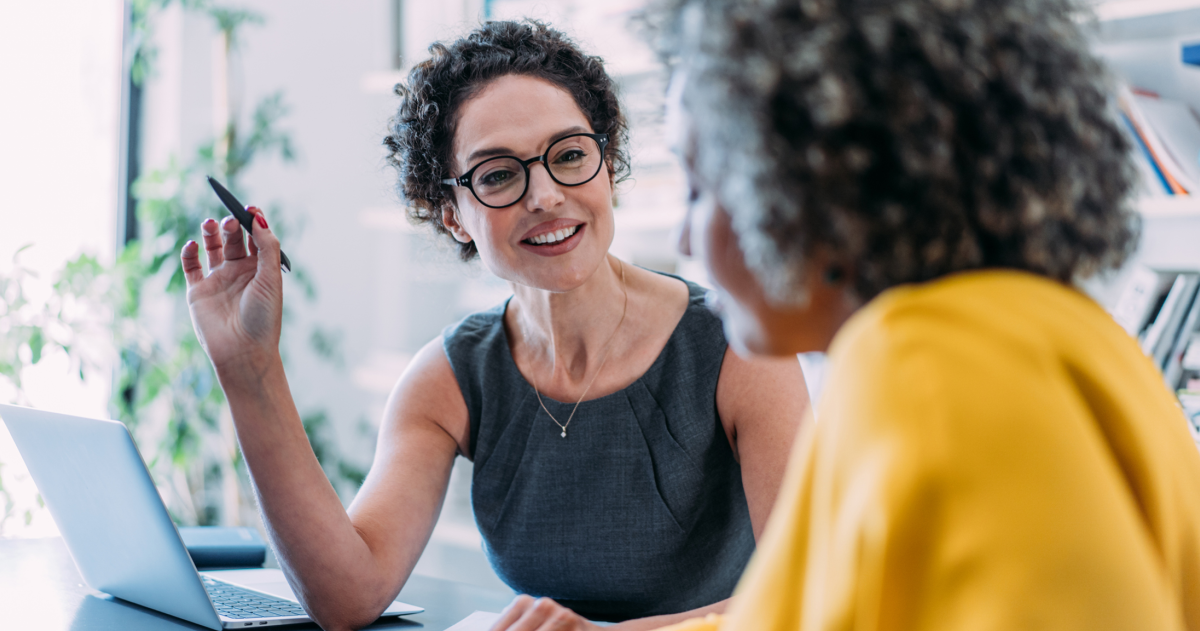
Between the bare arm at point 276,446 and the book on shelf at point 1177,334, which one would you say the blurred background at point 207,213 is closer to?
the bare arm at point 276,446

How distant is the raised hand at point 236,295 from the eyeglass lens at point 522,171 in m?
0.33

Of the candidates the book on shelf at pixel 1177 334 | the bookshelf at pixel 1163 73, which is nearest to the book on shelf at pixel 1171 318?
the book on shelf at pixel 1177 334

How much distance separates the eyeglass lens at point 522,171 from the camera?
127 cm

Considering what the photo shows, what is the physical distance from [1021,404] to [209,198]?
2480mm

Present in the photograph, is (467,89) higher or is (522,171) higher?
(467,89)

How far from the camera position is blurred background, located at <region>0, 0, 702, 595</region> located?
231 centimetres

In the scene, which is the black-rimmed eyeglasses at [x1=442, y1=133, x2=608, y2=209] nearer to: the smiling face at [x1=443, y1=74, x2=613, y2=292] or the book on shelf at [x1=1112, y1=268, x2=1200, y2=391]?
the smiling face at [x1=443, y1=74, x2=613, y2=292]

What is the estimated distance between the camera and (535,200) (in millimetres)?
1250

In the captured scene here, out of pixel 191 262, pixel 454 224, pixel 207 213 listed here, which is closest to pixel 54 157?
pixel 207 213

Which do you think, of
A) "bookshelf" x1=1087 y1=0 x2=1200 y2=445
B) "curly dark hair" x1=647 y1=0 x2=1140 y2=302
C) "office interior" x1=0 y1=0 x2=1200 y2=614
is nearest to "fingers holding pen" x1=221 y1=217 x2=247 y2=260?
"office interior" x1=0 y1=0 x2=1200 y2=614

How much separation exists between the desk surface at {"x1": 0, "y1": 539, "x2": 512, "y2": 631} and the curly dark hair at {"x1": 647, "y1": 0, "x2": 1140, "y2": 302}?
2.36ft

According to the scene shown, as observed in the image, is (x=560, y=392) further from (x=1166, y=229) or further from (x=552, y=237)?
(x=1166, y=229)

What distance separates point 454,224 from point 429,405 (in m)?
0.31

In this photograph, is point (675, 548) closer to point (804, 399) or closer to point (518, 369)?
point (804, 399)
